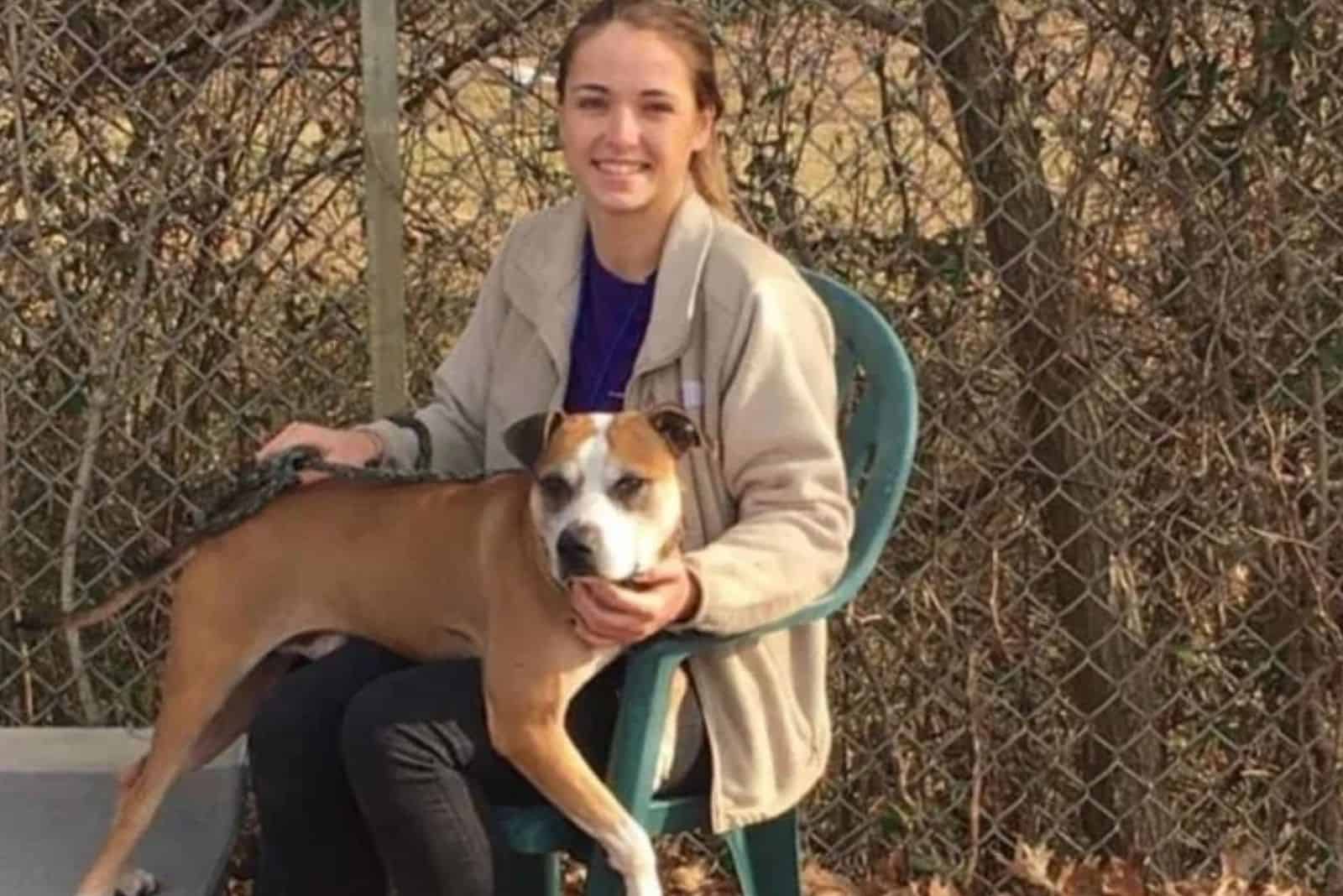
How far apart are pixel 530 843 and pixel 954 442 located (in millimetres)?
1200

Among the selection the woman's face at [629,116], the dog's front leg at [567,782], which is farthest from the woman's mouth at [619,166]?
the dog's front leg at [567,782]

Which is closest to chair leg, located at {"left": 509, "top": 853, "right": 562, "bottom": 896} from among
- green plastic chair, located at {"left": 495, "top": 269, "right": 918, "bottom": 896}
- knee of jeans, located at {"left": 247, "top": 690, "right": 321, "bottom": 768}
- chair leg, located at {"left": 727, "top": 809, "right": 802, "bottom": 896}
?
green plastic chair, located at {"left": 495, "top": 269, "right": 918, "bottom": 896}

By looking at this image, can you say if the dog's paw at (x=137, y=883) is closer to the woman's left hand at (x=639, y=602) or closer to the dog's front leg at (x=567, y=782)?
the dog's front leg at (x=567, y=782)

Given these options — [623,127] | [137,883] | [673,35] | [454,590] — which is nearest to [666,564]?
[454,590]

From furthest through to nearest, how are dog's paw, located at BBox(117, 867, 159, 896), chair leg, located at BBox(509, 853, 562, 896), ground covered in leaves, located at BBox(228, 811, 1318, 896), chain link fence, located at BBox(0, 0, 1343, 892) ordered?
ground covered in leaves, located at BBox(228, 811, 1318, 896), chain link fence, located at BBox(0, 0, 1343, 892), dog's paw, located at BBox(117, 867, 159, 896), chair leg, located at BBox(509, 853, 562, 896)

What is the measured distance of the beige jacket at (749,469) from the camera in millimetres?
2824

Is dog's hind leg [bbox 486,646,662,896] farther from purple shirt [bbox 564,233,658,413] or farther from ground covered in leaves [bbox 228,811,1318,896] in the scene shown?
ground covered in leaves [bbox 228,811,1318,896]

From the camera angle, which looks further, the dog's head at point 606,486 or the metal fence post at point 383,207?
the metal fence post at point 383,207

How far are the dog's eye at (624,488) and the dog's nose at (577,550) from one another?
0.22 ft

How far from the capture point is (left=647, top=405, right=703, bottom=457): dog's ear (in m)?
2.81

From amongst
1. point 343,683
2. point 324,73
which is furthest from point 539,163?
point 343,683

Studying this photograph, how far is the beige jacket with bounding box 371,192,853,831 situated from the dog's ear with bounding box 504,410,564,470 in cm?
19

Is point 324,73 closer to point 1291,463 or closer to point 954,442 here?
point 954,442

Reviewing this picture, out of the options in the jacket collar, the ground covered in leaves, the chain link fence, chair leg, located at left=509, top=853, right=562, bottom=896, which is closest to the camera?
the jacket collar
